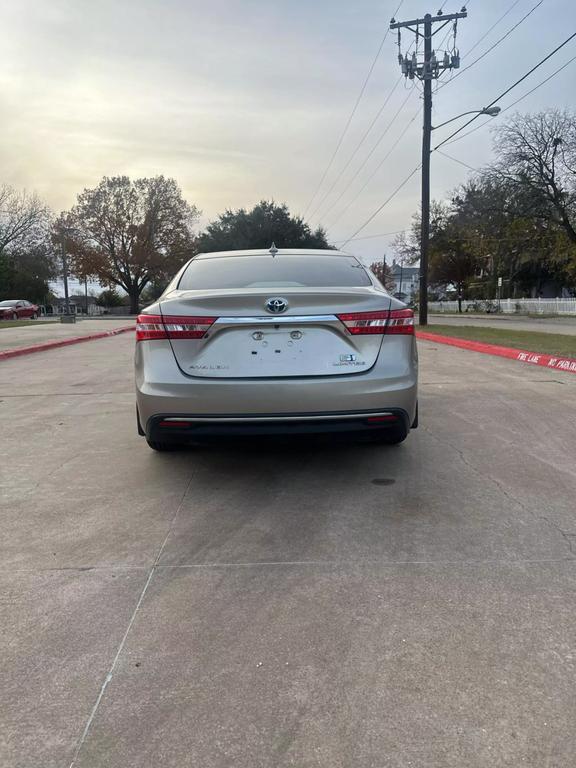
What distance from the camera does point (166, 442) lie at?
4.17 metres

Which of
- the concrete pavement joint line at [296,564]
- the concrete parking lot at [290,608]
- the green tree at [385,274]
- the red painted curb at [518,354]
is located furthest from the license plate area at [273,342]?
the green tree at [385,274]

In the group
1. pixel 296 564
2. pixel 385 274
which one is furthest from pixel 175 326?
pixel 385 274

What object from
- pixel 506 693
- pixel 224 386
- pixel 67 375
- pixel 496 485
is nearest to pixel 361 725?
pixel 506 693

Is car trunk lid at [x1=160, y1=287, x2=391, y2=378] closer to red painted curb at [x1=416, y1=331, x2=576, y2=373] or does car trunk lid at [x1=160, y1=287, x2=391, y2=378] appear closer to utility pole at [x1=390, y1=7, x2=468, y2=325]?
red painted curb at [x1=416, y1=331, x2=576, y2=373]

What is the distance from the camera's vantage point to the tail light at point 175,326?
401 centimetres

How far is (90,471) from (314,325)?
2.19m

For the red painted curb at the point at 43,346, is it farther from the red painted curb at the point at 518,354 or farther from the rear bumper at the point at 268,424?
the rear bumper at the point at 268,424

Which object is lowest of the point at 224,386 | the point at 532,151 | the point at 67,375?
the point at 67,375

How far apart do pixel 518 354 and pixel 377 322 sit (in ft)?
29.1

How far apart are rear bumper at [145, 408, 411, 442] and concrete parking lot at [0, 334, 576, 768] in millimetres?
469

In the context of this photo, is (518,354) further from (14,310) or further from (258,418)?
(14,310)

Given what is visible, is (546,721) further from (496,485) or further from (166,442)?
(166,442)

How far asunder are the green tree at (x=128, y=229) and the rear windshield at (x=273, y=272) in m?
58.4

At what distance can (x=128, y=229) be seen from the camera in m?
60.1
